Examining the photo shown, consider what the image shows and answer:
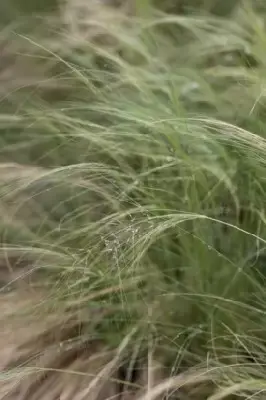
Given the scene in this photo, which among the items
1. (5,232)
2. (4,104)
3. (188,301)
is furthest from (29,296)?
(4,104)

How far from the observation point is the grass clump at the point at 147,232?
0.91 metres

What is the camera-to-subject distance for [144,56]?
1179mm

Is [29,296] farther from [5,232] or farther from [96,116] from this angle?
[96,116]

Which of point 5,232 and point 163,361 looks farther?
point 5,232

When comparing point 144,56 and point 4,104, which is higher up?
point 144,56

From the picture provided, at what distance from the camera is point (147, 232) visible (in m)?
0.89

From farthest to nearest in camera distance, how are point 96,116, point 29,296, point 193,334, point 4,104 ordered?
point 4,104 → point 96,116 → point 29,296 → point 193,334

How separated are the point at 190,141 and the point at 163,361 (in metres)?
0.28

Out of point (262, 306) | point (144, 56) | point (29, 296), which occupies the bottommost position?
point (29, 296)

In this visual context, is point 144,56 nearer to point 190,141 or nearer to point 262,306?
point 190,141

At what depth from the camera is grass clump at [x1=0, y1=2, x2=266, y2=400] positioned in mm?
910

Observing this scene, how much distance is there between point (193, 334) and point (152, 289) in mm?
81

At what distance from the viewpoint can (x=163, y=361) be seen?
0.94 metres

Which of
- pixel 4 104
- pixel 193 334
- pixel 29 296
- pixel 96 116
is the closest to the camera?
pixel 193 334
